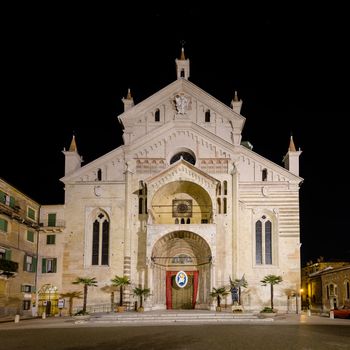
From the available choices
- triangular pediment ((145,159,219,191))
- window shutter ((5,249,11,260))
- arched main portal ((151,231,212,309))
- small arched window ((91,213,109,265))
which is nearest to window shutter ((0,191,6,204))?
window shutter ((5,249,11,260))

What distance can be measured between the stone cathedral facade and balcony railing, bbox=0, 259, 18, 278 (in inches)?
190

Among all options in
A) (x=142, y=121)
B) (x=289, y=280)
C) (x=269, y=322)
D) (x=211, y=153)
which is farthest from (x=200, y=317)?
(x=142, y=121)

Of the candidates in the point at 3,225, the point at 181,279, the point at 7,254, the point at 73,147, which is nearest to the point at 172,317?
the point at 181,279

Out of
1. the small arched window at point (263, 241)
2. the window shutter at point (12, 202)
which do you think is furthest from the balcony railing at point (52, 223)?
the small arched window at point (263, 241)

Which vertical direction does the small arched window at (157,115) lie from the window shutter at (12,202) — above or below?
above

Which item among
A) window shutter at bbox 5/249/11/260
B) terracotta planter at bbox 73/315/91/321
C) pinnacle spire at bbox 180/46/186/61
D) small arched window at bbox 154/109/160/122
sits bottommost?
terracotta planter at bbox 73/315/91/321

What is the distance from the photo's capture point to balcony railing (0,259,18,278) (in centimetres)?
3928

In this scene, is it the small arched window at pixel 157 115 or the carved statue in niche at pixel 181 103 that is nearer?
the carved statue in niche at pixel 181 103

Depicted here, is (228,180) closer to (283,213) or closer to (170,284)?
(283,213)

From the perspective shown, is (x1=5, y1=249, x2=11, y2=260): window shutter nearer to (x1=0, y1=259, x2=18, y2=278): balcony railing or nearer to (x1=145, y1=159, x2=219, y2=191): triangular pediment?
(x1=0, y1=259, x2=18, y2=278): balcony railing

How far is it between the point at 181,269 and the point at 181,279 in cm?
155

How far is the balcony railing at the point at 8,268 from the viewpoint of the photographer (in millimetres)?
39281

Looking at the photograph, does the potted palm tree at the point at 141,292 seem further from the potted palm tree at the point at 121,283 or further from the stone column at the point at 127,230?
the stone column at the point at 127,230

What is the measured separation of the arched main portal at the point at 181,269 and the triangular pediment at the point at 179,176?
4.27 meters
